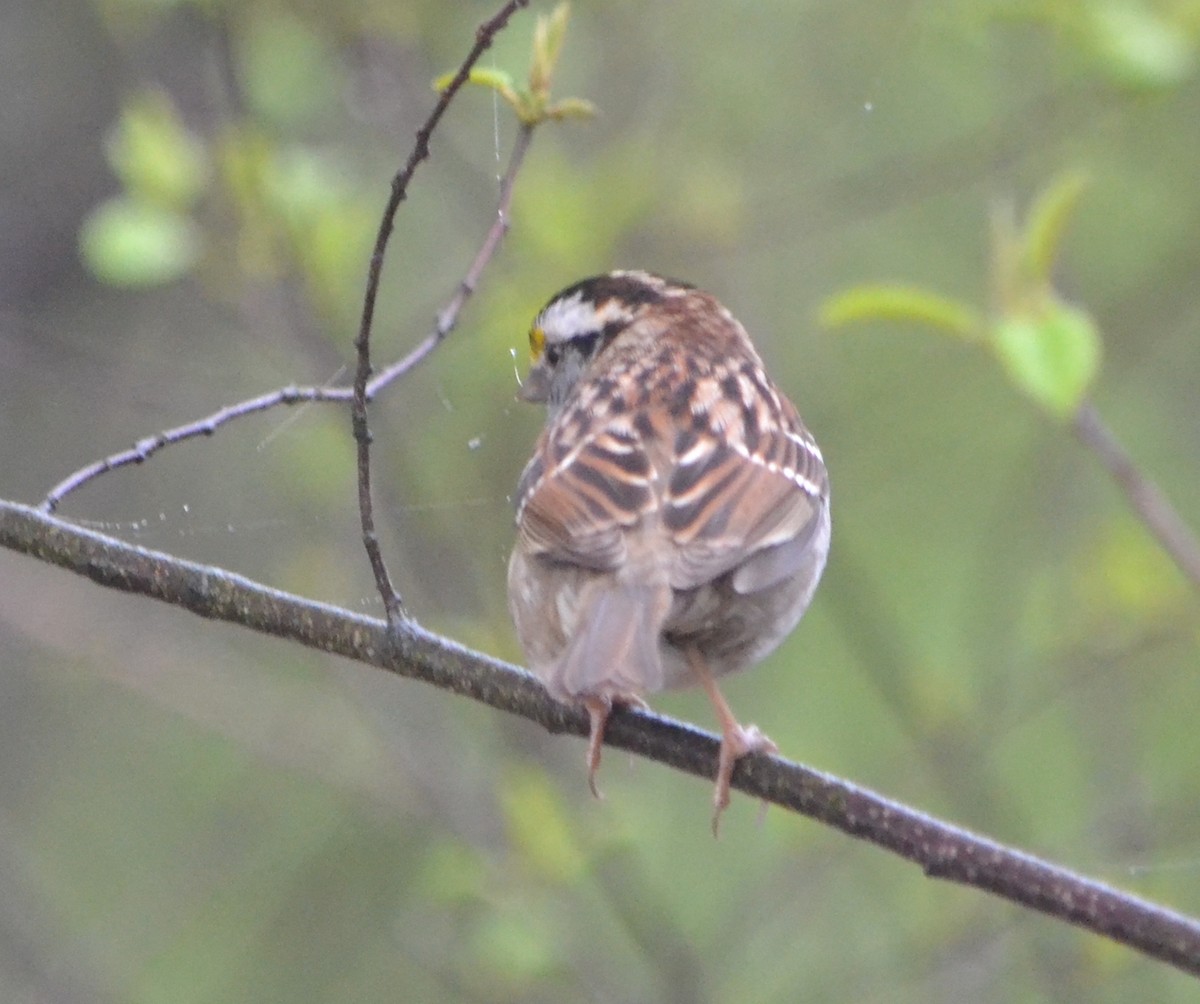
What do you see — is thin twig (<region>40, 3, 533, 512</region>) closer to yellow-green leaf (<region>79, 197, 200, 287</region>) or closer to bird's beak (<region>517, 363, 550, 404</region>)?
bird's beak (<region>517, 363, 550, 404</region>)

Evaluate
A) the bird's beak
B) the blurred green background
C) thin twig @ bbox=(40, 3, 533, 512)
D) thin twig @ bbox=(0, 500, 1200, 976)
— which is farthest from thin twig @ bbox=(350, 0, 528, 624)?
the blurred green background

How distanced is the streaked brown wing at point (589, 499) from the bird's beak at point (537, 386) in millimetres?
776

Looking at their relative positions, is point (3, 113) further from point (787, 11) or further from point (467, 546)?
point (787, 11)

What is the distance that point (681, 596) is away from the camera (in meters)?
3.22

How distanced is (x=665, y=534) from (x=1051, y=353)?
90cm

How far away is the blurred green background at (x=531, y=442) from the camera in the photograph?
215 inches

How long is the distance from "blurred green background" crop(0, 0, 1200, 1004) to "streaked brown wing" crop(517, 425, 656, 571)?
1293 millimetres

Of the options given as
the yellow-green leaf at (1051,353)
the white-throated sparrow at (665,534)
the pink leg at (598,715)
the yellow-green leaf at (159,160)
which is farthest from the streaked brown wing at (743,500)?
the yellow-green leaf at (159,160)

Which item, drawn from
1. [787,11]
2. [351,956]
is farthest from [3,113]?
[351,956]

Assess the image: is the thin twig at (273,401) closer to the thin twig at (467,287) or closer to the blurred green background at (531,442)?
the thin twig at (467,287)

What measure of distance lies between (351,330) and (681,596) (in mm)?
2808

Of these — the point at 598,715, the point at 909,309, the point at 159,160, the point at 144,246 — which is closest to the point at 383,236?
the point at 598,715

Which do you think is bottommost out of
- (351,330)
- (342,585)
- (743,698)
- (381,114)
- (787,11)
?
(743,698)

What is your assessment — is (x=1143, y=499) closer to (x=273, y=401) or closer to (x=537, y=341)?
(x=537, y=341)
